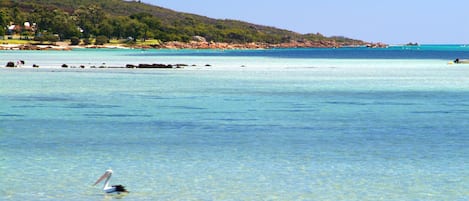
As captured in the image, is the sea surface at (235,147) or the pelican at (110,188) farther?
the sea surface at (235,147)

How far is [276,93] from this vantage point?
6056cm

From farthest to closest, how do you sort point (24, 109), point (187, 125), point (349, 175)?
point (24, 109)
point (187, 125)
point (349, 175)

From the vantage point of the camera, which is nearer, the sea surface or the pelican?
the pelican

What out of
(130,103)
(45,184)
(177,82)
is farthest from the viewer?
(177,82)

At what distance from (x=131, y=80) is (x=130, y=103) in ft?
87.6

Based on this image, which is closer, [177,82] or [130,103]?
[130,103]

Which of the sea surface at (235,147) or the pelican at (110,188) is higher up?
the pelican at (110,188)

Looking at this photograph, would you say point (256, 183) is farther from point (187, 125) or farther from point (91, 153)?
point (187, 125)

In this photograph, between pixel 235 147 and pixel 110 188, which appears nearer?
pixel 110 188

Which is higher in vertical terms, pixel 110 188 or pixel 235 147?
pixel 110 188

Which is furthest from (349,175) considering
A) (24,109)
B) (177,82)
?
(177,82)

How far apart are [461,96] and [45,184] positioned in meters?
40.0

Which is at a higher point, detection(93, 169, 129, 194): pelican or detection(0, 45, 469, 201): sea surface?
detection(93, 169, 129, 194): pelican

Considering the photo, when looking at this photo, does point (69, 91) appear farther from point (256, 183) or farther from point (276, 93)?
point (256, 183)
